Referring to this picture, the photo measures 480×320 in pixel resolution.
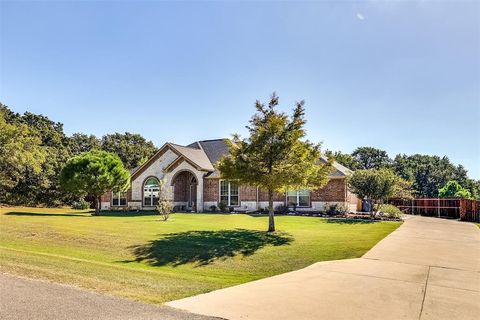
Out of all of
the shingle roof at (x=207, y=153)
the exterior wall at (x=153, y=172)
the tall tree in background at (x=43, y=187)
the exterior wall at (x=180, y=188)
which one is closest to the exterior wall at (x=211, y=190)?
the shingle roof at (x=207, y=153)

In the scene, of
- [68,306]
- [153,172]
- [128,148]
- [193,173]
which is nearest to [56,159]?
[128,148]

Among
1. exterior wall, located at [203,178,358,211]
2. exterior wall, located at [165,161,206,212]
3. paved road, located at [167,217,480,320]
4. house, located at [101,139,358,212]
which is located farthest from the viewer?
exterior wall, located at [165,161,206,212]

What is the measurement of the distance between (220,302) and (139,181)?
3078cm

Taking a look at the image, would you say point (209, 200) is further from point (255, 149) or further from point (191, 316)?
point (191, 316)

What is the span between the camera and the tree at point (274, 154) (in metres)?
17.1

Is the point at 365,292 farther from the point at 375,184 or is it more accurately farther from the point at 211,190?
the point at 211,190

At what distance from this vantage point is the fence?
30.1 meters

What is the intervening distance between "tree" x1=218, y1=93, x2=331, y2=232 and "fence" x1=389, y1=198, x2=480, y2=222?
19593mm

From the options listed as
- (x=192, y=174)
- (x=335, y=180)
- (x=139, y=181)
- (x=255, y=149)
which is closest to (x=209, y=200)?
(x=192, y=174)

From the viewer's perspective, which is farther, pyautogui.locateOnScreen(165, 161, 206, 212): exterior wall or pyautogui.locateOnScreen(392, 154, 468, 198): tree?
pyautogui.locateOnScreen(392, 154, 468, 198): tree

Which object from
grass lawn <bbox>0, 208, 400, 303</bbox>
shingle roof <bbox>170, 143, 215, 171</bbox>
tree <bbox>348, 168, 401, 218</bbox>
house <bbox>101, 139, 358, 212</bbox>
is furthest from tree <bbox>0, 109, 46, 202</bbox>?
tree <bbox>348, 168, 401, 218</bbox>

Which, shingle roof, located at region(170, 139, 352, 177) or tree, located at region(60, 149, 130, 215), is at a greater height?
shingle roof, located at region(170, 139, 352, 177)

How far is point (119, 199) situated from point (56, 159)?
1623 centimetres

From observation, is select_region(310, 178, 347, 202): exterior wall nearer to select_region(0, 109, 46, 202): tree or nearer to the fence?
the fence
